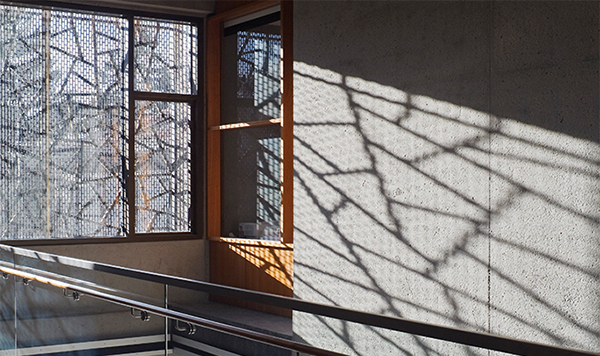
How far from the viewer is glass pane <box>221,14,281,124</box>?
6.38 meters

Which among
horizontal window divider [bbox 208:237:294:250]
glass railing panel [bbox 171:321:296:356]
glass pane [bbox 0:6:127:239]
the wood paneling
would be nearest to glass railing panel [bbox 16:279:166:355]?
glass railing panel [bbox 171:321:296:356]

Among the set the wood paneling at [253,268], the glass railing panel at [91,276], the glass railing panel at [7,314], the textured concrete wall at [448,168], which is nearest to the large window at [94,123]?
the wood paneling at [253,268]

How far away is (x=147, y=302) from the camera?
9.11 ft

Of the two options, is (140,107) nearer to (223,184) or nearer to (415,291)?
(223,184)

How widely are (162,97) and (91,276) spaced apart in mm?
3948

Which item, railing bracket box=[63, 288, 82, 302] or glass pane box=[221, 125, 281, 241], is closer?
railing bracket box=[63, 288, 82, 302]

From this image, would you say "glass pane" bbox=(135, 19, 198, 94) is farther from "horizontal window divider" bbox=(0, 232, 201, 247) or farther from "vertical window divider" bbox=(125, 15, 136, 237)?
"horizontal window divider" bbox=(0, 232, 201, 247)

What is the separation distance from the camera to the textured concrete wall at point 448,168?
346cm

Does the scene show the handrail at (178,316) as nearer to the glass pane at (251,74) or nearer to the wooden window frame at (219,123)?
the wooden window frame at (219,123)

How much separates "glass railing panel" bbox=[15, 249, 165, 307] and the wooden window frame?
2.53 m

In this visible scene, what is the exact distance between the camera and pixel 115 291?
9.87 ft

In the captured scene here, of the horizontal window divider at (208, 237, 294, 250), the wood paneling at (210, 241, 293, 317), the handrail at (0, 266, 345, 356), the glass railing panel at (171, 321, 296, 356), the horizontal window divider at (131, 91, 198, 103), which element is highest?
the horizontal window divider at (131, 91, 198, 103)

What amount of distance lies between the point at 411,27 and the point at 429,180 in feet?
2.98

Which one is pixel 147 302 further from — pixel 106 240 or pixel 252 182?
pixel 106 240
